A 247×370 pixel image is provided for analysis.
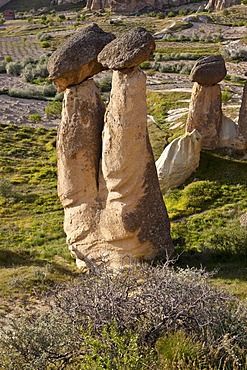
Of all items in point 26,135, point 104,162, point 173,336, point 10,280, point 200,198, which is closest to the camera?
point 173,336

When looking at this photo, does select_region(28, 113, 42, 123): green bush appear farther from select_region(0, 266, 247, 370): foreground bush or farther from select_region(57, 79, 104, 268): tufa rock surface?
select_region(0, 266, 247, 370): foreground bush

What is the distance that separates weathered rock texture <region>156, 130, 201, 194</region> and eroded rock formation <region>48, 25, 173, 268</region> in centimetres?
601

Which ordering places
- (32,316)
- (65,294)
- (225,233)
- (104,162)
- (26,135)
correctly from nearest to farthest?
(65,294) → (32,316) → (104,162) → (225,233) → (26,135)

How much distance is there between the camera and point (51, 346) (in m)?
5.98

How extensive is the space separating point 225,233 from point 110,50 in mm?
5401

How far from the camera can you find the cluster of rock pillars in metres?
9.77

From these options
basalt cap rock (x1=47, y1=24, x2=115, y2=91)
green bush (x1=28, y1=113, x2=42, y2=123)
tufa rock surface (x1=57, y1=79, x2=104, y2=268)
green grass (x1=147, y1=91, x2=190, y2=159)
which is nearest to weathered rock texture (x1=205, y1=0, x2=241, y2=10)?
green grass (x1=147, y1=91, x2=190, y2=159)

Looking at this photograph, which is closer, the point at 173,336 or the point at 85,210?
the point at 173,336

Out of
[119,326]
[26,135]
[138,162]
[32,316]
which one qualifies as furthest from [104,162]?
[26,135]

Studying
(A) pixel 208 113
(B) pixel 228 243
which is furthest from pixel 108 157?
(A) pixel 208 113

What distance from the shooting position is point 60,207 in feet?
59.0

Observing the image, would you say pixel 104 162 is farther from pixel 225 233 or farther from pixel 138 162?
pixel 225 233

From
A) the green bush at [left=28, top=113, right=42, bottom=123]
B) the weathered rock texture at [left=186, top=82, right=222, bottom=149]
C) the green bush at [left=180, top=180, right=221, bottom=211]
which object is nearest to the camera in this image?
the green bush at [left=180, top=180, right=221, bottom=211]

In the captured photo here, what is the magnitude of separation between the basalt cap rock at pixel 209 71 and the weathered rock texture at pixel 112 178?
8.15 meters
